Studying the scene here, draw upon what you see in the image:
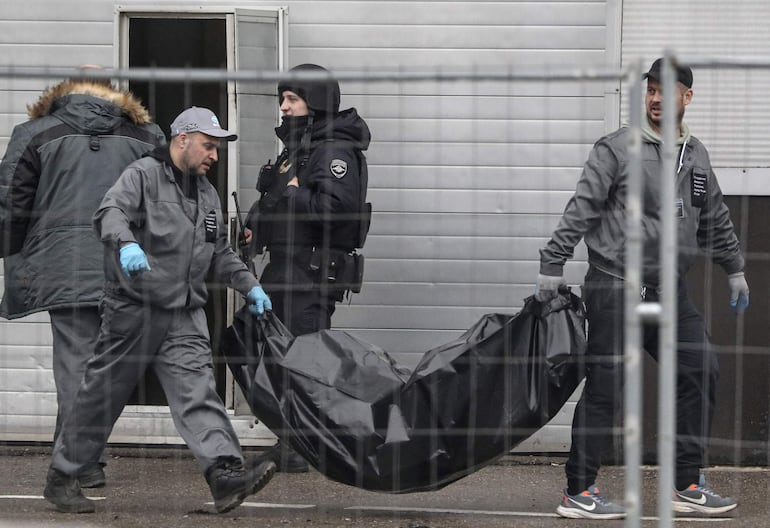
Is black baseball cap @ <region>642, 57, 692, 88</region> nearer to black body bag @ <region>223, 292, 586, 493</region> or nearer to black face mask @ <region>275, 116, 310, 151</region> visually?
black body bag @ <region>223, 292, 586, 493</region>

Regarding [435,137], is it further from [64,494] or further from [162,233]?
[64,494]

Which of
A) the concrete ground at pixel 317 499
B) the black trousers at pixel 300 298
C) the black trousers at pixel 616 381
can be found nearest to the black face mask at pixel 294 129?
the black trousers at pixel 300 298

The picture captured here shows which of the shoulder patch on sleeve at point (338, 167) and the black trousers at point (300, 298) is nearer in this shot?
the black trousers at point (300, 298)

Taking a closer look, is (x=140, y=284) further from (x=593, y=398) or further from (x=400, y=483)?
(x=593, y=398)

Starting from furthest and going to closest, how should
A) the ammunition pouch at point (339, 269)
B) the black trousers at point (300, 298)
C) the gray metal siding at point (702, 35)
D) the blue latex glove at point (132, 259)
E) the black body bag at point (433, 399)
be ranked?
the gray metal siding at point (702, 35)
the black trousers at point (300, 298)
the ammunition pouch at point (339, 269)
the black body bag at point (433, 399)
the blue latex glove at point (132, 259)

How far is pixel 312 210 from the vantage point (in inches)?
228

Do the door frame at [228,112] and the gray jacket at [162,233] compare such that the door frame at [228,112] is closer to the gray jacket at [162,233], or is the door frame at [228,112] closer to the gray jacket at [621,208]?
the gray jacket at [162,233]

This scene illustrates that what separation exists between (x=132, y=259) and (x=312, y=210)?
92 centimetres

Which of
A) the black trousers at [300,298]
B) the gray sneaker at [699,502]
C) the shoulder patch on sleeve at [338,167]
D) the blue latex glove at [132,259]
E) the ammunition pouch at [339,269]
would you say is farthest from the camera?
the gray sneaker at [699,502]

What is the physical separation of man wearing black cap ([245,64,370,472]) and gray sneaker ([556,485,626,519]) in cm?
136

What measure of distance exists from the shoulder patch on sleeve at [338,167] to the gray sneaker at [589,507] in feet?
5.87

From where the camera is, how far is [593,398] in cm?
574

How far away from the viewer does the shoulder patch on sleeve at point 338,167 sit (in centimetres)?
586

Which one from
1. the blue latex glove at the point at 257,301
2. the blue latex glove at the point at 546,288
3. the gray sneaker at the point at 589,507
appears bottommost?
the gray sneaker at the point at 589,507
